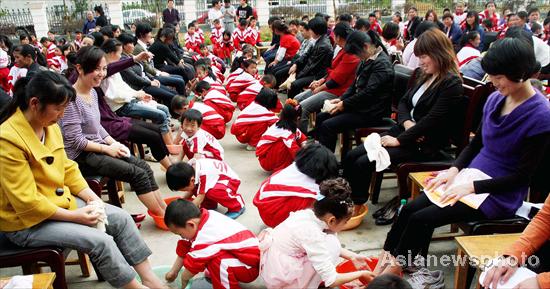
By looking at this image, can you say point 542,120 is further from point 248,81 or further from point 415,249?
point 248,81

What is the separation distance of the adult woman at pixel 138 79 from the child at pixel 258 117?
1376 millimetres

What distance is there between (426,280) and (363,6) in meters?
21.1

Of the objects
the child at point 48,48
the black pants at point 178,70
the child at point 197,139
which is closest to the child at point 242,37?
the black pants at point 178,70

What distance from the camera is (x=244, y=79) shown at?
704 centimetres

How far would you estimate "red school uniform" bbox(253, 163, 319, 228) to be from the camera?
3496mm

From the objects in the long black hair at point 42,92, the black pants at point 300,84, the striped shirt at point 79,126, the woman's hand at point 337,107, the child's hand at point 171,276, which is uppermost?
the long black hair at point 42,92

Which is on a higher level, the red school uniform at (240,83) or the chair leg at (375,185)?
the red school uniform at (240,83)

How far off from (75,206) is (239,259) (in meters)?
1.06

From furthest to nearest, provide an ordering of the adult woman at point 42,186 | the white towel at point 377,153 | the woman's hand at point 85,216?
the white towel at point 377,153 → the woman's hand at point 85,216 → the adult woman at point 42,186

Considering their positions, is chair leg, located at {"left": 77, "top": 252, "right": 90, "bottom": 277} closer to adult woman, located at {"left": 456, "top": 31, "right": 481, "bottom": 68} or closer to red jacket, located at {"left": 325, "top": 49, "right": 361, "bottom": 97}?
red jacket, located at {"left": 325, "top": 49, "right": 361, "bottom": 97}

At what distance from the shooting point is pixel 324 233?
277 cm

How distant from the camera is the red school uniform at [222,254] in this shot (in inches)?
111

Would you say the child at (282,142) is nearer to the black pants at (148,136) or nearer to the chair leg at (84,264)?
the black pants at (148,136)

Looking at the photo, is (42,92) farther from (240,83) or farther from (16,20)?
Result: (16,20)
